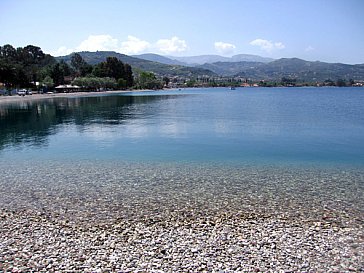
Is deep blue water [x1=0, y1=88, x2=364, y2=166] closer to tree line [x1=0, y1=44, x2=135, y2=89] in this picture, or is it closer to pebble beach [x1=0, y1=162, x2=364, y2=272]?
pebble beach [x1=0, y1=162, x2=364, y2=272]

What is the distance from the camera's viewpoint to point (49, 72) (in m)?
136

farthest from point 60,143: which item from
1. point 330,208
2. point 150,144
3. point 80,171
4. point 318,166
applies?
point 330,208

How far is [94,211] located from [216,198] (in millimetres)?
4957

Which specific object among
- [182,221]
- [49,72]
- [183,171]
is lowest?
[183,171]

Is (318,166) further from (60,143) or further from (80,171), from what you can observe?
(60,143)

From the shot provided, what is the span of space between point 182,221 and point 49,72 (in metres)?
141

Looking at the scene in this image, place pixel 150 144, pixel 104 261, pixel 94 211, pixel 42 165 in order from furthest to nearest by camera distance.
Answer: pixel 150 144, pixel 42 165, pixel 94 211, pixel 104 261

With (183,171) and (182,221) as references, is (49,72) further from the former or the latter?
(182,221)

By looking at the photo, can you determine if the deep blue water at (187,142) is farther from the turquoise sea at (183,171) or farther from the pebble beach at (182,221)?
the pebble beach at (182,221)

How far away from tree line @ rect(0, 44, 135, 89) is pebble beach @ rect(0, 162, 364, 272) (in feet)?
318

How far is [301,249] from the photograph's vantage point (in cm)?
859

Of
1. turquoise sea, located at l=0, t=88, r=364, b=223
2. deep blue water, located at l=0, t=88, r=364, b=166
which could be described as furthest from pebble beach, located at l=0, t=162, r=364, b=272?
deep blue water, located at l=0, t=88, r=364, b=166

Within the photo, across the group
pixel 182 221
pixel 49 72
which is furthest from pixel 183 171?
pixel 49 72

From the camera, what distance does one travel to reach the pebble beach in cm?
792
